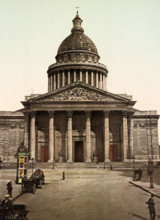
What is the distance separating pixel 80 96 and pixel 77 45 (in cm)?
2770

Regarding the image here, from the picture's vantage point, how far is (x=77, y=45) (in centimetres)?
7862

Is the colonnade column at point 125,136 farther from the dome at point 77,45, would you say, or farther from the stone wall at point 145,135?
the dome at point 77,45

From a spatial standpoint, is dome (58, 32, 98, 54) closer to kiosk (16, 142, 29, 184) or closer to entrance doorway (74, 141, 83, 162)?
entrance doorway (74, 141, 83, 162)

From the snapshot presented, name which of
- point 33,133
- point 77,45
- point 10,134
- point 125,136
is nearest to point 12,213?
point 33,133

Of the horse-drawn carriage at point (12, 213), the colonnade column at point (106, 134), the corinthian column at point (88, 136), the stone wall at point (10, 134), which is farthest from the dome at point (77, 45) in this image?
the horse-drawn carriage at point (12, 213)

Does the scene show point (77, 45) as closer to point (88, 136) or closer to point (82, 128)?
point (82, 128)

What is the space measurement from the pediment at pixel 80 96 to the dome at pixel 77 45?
24483mm

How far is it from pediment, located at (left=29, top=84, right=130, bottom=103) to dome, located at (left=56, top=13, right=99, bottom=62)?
80.3 ft

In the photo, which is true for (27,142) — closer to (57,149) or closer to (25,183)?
(57,149)

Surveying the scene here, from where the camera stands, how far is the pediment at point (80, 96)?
54.6m

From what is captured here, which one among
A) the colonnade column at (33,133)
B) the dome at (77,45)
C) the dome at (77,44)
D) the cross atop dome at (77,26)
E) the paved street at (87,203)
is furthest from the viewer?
the cross atop dome at (77,26)

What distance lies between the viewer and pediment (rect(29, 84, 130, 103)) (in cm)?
5463

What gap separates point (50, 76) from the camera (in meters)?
76.2

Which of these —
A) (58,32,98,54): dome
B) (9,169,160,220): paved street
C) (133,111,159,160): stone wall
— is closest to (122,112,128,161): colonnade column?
(133,111,159,160): stone wall
